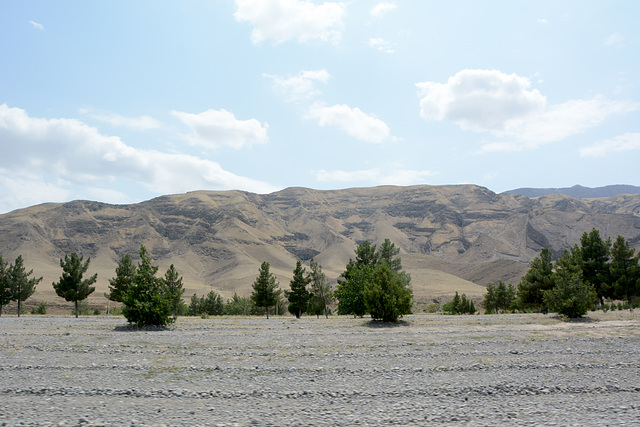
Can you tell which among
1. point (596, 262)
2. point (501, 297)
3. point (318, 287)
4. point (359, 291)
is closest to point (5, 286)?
point (318, 287)

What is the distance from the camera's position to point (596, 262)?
41719 millimetres

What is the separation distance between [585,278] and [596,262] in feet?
6.44

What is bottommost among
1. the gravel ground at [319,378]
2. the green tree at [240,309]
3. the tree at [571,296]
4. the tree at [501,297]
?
the green tree at [240,309]

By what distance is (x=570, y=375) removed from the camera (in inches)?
591

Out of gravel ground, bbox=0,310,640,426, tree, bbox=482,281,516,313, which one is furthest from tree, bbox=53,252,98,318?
tree, bbox=482,281,516,313

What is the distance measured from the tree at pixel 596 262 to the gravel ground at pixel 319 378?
16829 mm

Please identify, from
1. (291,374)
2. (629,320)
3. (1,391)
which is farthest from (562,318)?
(1,391)

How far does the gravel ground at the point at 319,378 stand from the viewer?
10.3 metres

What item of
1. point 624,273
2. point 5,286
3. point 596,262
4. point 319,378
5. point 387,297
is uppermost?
point 596,262

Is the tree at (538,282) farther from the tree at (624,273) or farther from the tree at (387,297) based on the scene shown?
the tree at (387,297)

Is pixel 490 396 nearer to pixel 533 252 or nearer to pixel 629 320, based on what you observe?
pixel 629 320

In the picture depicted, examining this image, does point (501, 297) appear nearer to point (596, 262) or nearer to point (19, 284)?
point (596, 262)

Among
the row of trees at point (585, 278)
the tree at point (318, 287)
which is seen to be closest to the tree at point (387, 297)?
the row of trees at point (585, 278)

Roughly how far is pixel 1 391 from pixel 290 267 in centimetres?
16140
